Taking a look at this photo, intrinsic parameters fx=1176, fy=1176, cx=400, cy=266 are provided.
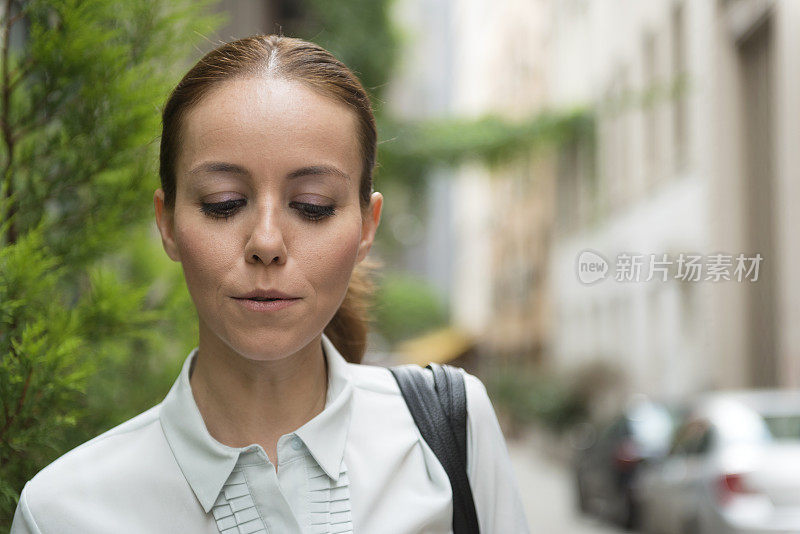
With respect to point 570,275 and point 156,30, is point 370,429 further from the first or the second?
point 570,275

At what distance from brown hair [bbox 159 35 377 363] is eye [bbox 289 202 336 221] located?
0.37 feet

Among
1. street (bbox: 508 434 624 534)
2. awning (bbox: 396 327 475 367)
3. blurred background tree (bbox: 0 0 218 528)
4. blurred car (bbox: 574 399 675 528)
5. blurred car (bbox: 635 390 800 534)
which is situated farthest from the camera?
awning (bbox: 396 327 475 367)

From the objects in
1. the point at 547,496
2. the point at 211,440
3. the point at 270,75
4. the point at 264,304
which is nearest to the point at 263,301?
the point at 264,304

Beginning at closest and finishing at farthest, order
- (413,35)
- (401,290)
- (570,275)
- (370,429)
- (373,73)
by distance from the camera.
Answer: (370,429), (373,73), (413,35), (570,275), (401,290)

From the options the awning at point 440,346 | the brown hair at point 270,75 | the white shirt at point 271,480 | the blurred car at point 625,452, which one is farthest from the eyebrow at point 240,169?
the awning at point 440,346

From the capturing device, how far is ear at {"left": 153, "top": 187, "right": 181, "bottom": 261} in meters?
1.94

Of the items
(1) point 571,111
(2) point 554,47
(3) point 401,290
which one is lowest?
(3) point 401,290

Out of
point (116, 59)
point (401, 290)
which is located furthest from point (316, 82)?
point (401, 290)

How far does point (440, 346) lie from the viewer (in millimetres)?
55094

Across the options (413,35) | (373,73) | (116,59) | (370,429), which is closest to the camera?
(370,429)

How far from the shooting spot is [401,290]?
49.9m

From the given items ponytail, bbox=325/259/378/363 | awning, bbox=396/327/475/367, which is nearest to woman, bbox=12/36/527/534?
ponytail, bbox=325/259/378/363

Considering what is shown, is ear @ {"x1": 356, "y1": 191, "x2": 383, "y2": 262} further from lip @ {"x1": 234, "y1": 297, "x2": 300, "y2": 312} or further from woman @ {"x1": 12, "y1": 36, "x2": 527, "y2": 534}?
lip @ {"x1": 234, "y1": 297, "x2": 300, "y2": 312}

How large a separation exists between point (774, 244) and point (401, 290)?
1276 inches
